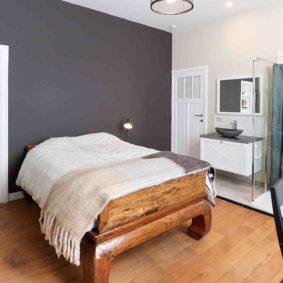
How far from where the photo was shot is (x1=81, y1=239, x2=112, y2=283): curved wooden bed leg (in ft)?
5.27

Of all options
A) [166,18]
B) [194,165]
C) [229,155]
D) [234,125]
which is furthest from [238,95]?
[194,165]

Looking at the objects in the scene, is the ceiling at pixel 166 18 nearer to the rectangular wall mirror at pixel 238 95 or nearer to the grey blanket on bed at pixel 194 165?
the rectangular wall mirror at pixel 238 95

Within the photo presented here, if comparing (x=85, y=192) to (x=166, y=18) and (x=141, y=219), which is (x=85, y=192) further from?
(x=166, y=18)

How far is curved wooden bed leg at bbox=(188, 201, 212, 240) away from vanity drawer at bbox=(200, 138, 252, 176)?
142 centimetres

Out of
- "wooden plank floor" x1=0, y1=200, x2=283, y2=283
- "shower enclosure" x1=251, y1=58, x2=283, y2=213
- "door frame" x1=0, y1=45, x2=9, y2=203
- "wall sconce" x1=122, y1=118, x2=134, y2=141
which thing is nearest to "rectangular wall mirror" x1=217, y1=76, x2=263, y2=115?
"shower enclosure" x1=251, y1=58, x2=283, y2=213

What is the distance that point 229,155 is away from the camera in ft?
12.0

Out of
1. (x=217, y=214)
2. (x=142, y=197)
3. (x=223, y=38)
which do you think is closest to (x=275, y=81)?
(x=223, y=38)

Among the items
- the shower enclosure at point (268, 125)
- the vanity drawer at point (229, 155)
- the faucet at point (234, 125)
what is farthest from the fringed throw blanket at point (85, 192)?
the faucet at point (234, 125)

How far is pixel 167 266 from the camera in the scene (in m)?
2.01

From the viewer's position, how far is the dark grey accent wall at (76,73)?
10.6 feet

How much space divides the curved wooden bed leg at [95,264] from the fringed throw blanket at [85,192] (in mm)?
80

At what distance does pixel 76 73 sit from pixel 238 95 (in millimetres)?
2516

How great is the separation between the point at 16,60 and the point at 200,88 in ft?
9.77

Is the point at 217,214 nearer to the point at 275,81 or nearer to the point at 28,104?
the point at 275,81
